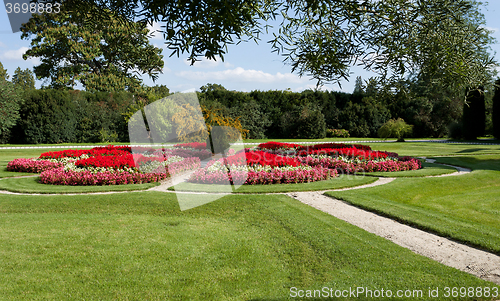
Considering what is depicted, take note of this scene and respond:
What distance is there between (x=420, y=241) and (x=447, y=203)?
287 cm

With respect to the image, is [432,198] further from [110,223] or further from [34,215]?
[34,215]

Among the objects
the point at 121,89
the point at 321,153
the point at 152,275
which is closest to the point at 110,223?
the point at 152,275

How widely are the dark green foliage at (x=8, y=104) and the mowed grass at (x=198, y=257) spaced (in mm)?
16238

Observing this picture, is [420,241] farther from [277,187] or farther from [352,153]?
[352,153]

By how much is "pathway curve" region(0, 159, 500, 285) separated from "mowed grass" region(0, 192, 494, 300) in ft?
0.72

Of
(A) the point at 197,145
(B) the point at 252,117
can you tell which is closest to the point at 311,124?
(B) the point at 252,117

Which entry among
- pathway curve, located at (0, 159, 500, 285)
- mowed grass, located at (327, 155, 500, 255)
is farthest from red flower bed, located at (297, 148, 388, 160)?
pathway curve, located at (0, 159, 500, 285)

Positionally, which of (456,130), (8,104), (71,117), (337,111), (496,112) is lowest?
(456,130)

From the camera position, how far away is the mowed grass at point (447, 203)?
439 centimetres

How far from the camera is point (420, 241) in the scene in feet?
13.4

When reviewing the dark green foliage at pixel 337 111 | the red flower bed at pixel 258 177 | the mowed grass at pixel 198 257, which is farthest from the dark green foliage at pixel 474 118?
the mowed grass at pixel 198 257

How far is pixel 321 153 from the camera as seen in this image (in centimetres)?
1080

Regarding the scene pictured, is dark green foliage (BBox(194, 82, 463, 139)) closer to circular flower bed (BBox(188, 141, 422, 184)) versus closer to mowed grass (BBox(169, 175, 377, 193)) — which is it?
circular flower bed (BBox(188, 141, 422, 184))

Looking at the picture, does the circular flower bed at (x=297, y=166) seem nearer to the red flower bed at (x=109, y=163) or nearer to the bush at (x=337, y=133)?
the red flower bed at (x=109, y=163)
